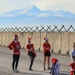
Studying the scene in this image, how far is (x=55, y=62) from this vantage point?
1325 centimetres

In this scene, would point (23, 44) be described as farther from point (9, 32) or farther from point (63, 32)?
point (63, 32)

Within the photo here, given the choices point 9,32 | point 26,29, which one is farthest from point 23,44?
point 9,32

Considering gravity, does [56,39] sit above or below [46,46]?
above

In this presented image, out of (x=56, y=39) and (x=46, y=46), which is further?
(x=56, y=39)

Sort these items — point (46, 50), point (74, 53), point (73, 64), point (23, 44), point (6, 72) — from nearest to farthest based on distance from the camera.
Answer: point (73, 64) < point (74, 53) < point (6, 72) < point (46, 50) < point (23, 44)

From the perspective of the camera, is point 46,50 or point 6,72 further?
point 46,50

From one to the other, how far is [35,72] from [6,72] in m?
1.40

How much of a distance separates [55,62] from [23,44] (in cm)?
2193

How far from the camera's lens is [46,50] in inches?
735

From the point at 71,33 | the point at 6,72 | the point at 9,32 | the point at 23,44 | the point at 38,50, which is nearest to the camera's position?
the point at 6,72

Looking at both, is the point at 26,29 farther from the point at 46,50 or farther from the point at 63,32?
the point at 46,50

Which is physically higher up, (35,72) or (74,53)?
(74,53)

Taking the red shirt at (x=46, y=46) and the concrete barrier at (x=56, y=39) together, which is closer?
the red shirt at (x=46, y=46)

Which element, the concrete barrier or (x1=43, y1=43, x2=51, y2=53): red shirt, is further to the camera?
the concrete barrier
